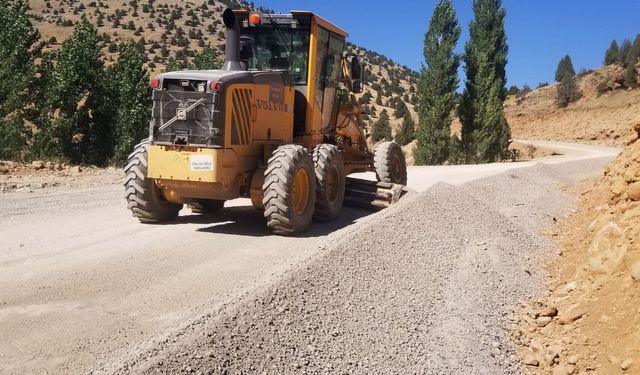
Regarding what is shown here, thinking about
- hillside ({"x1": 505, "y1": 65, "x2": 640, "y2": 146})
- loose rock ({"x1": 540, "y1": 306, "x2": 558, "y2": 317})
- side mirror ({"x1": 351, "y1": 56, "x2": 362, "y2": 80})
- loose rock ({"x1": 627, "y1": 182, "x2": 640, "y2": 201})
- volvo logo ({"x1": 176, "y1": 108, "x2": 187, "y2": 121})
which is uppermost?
hillside ({"x1": 505, "y1": 65, "x2": 640, "y2": 146})

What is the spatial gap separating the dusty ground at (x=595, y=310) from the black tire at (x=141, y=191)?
5126 millimetres

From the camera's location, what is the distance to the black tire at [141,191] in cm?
807

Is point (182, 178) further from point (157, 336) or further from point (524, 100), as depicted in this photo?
point (524, 100)

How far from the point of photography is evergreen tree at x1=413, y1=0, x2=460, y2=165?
2847 centimetres

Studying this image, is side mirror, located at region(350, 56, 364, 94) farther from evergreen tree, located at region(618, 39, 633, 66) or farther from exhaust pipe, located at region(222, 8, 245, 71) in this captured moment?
evergreen tree, located at region(618, 39, 633, 66)

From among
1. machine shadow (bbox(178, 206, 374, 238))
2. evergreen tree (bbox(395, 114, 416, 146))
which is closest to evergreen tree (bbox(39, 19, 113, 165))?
machine shadow (bbox(178, 206, 374, 238))

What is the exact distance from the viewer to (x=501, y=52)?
3080 cm

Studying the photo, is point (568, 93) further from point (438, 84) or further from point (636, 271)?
point (636, 271)

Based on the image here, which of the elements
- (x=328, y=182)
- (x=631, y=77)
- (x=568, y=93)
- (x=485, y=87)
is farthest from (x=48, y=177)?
(x=568, y=93)

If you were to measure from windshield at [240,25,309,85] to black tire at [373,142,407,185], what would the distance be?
2.83 m

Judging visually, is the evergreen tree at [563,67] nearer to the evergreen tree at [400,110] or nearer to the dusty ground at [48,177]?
the evergreen tree at [400,110]

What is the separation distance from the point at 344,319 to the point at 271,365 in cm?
100

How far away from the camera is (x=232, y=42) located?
8789mm

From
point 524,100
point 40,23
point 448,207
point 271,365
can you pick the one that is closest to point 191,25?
point 40,23
